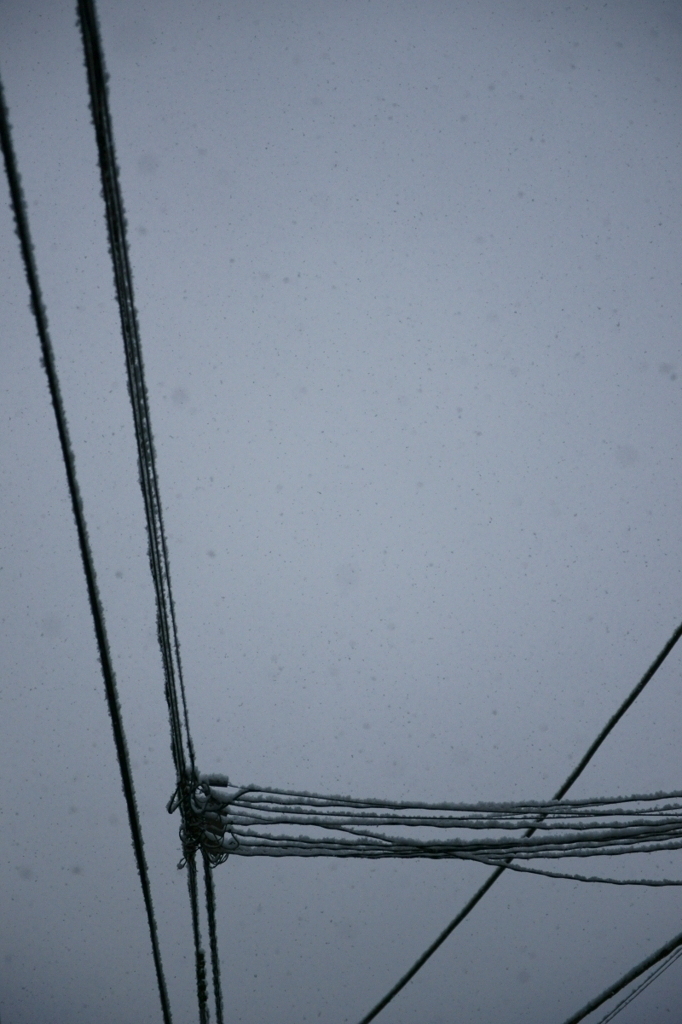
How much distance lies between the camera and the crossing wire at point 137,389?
1.66m

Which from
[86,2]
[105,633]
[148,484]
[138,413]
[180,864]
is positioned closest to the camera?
[86,2]

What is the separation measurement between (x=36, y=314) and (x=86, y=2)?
27.6 inches

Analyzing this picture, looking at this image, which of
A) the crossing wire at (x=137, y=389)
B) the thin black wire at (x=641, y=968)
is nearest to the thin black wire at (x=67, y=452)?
the crossing wire at (x=137, y=389)

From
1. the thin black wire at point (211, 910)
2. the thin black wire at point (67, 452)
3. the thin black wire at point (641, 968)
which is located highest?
the thin black wire at point (67, 452)

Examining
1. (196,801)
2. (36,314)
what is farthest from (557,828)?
(36,314)

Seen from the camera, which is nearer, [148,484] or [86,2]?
[86,2]

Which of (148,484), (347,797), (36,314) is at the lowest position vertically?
(347,797)

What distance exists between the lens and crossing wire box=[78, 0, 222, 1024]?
5.44 ft

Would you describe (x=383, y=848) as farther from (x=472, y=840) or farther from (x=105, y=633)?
(x=105, y=633)

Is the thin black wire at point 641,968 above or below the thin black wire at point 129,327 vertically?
below

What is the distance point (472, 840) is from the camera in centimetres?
286

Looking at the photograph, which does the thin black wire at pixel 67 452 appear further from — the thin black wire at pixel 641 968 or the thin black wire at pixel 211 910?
the thin black wire at pixel 641 968

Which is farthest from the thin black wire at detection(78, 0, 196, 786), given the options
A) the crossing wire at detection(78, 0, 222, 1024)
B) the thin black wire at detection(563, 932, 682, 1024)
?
the thin black wire at detection(563, 932, 682, 1024)

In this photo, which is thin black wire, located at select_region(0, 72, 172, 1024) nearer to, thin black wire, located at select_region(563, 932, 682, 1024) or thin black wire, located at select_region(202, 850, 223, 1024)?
thin black wire, located at select_region(202, 850, 223, 1024)
